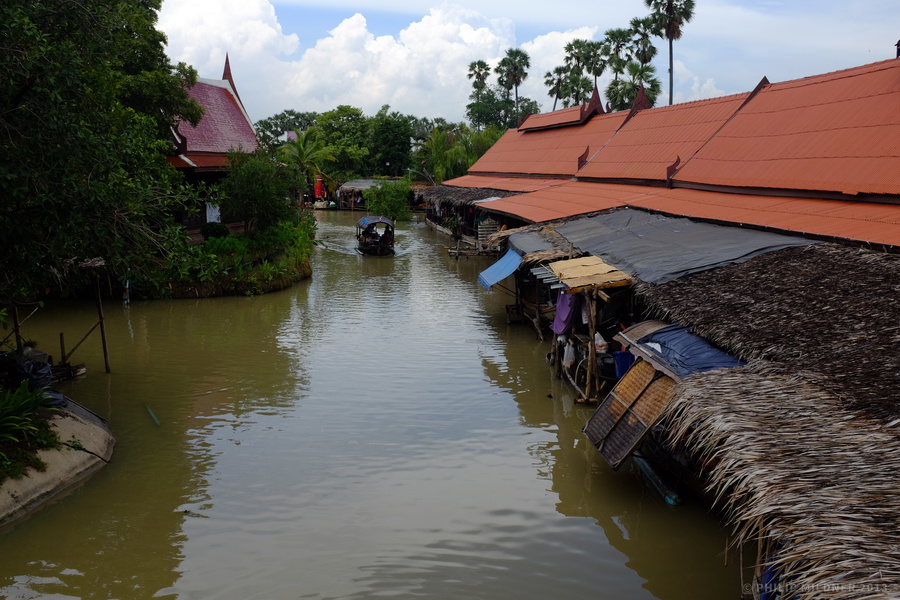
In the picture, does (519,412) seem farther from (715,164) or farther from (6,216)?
(715,164)

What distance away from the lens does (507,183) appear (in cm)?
3200

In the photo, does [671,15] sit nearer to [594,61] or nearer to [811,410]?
[594,61]

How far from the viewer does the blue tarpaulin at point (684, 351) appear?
8.06 meters

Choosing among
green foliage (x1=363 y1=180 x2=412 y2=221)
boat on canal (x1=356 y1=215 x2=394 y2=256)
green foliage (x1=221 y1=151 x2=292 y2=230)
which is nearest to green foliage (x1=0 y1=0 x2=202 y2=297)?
green foliage (x1=221 y1=151 x2=292 y2=230)

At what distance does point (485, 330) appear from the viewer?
58.8 ft

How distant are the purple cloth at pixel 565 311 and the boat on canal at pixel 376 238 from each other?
58.7ft

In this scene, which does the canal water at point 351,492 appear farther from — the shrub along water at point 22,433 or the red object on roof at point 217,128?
the red object on roof at point 217,128

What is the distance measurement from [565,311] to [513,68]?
53744 millimetres

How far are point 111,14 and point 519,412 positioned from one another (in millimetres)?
8595

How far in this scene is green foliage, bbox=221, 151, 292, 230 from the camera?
950 inches

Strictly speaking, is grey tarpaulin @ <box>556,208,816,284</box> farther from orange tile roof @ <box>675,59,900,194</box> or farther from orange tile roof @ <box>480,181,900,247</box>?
orange tile roof @ <box>675,59,900,194</box>

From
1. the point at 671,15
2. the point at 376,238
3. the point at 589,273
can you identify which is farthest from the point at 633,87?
the point at 589,273

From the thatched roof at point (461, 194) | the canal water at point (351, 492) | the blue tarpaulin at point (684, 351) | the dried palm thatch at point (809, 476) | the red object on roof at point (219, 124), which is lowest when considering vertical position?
the canal water at point (351, 492)

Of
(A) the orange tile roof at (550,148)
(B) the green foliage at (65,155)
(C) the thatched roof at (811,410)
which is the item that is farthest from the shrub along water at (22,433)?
(A) the orange tile roof at (550,148)
